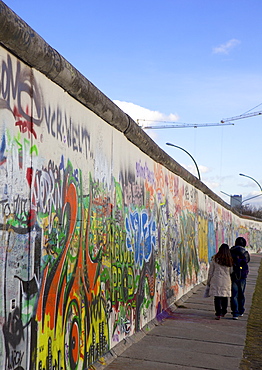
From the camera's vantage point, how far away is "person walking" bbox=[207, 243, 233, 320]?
1070 centimetres

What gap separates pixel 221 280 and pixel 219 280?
0.04 metres

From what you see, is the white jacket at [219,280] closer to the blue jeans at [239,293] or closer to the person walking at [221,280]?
the person walking at [221,280]

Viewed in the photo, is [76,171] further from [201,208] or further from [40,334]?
[201,208]

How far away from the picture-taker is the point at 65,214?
5.29 meters

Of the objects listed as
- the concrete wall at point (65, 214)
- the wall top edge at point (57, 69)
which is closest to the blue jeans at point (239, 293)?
the concrete wall at point (65, 214)

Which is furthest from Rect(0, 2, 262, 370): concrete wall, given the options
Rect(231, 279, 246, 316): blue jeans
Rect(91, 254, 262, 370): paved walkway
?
Rect(231, 279, 246, 316): blue jeans

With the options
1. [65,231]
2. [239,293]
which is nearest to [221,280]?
[239,293]

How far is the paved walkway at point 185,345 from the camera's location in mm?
6789

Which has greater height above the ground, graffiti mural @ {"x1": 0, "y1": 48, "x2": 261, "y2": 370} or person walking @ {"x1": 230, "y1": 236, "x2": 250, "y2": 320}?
graffiti mural @ {"x1": 0, "y1": 48, "x2": 261, "y2": 370}

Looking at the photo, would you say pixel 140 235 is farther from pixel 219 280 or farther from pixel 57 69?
pixel 57 69

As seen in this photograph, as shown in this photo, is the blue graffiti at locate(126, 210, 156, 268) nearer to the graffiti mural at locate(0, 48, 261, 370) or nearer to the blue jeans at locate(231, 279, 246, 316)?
the graffiti mural at locate(0, 48, 261, 370)

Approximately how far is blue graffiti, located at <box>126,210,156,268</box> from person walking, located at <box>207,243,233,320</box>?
1677 mm

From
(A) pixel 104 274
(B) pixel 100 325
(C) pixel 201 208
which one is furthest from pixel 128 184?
(C) pixel 201 208

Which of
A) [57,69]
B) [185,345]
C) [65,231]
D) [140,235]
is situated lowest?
[185,345]
